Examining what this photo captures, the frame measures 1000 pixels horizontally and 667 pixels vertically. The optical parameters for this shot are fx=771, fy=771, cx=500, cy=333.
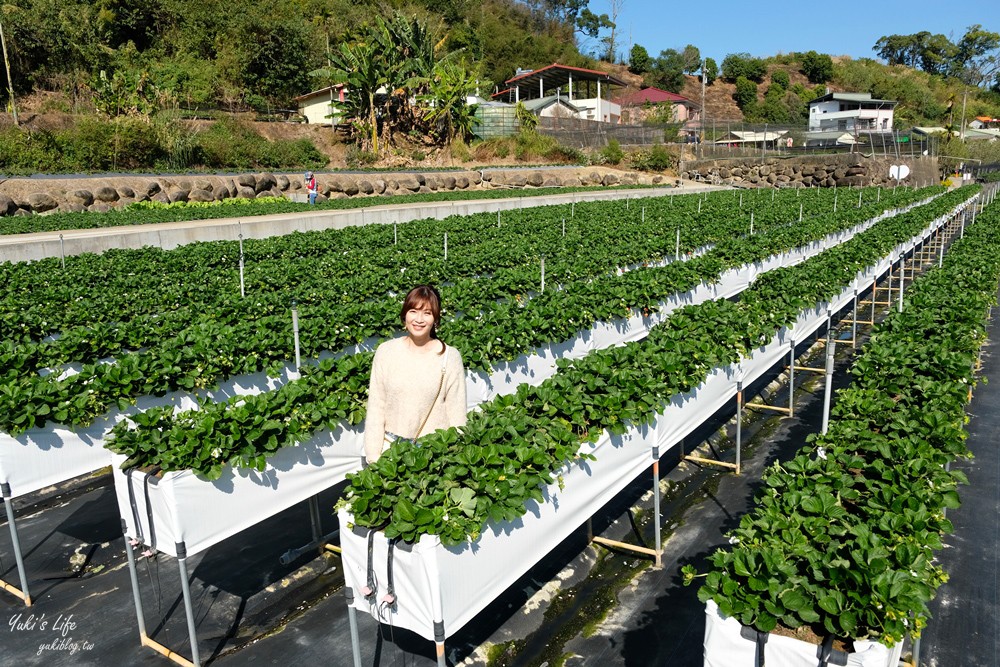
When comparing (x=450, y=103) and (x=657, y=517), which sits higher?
(x=450, y=103)

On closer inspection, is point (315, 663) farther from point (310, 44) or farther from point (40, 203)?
point (310, 44)

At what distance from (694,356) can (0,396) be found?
5.79 meters

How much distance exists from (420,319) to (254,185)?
3144cm

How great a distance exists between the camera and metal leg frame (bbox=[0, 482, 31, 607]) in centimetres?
573

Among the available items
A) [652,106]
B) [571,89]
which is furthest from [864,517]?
[652,106]

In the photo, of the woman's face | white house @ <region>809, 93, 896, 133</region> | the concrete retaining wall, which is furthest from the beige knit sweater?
white house @ <region>809, 93, 896, 133</region>

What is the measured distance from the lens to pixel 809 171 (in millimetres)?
56375

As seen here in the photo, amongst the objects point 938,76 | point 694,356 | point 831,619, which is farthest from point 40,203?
point 938,76

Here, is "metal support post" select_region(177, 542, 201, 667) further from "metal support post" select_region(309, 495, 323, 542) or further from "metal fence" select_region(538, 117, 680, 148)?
"metal fence" select_region(538, 117, 680, 148)

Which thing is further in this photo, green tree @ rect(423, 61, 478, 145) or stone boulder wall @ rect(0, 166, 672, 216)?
green tree @ rect(423, 61, 478, 145)

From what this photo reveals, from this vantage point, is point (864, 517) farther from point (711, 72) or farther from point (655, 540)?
point (711, 72)

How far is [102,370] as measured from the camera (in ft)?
22.2

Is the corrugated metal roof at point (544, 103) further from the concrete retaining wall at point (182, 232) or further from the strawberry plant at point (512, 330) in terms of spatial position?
the strawberry plant at point (512, 330)

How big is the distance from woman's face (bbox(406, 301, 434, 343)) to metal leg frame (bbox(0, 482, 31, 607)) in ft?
11.3
